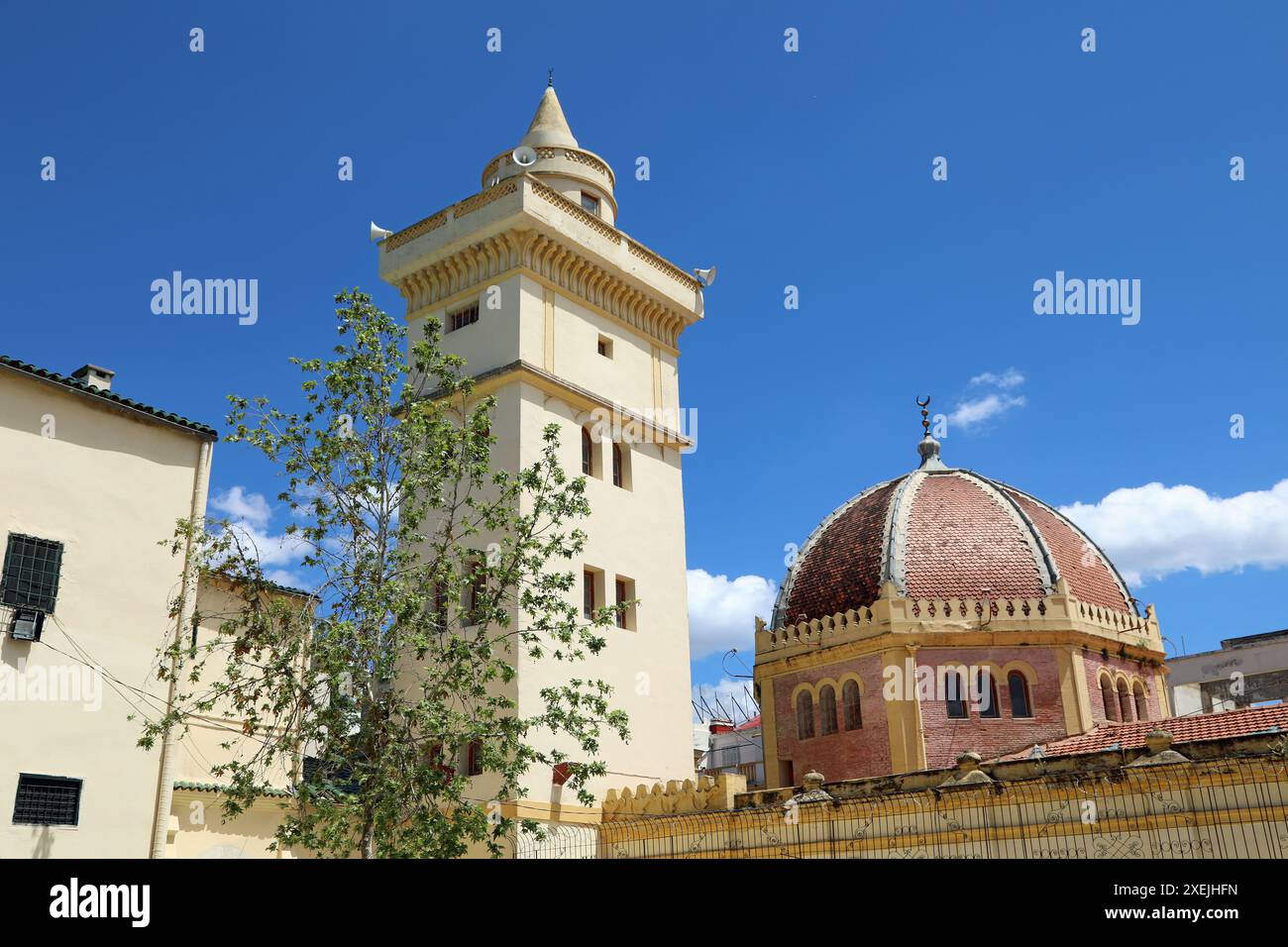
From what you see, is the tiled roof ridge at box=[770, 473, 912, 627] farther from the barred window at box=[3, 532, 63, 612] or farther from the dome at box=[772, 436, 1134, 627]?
the barred window at box=[3, 532, 63, 612]

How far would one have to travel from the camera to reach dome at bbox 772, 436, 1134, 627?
99.9 feet

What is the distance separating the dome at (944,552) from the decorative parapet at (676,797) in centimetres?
975

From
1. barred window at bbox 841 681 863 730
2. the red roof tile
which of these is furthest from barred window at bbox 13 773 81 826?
barred window at bbox 841 681 863 730

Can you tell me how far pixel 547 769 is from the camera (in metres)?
23.1

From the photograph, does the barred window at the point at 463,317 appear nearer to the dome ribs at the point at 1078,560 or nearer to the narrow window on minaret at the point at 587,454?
the narrow window on minaret at the point at 587,454

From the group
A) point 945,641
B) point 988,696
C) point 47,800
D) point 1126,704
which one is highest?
point 945,641

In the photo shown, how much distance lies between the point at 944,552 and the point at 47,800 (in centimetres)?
2242

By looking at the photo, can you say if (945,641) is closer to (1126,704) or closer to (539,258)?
(1126,704)

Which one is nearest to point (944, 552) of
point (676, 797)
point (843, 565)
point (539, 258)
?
point (843, 565)

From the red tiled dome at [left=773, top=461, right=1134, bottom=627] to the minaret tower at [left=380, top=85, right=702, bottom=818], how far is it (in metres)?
5.88

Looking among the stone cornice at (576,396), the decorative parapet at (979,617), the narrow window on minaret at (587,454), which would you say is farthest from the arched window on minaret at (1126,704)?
the narrow window on minaret at (587,454)

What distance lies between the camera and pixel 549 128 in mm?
32438
